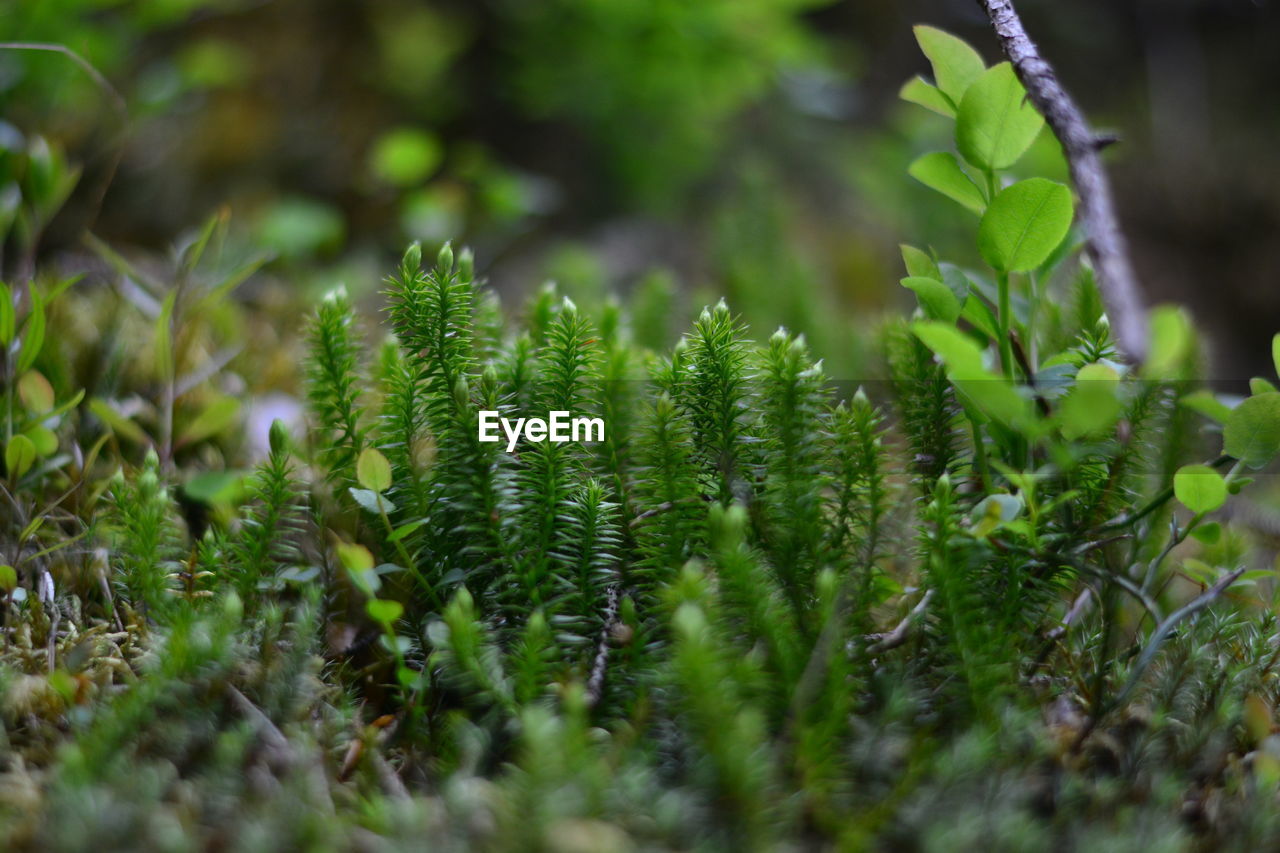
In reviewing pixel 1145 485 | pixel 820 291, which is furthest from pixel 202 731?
pixel 820 291

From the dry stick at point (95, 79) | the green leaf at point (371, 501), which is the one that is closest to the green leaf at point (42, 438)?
the green leaf at point (371, 501)

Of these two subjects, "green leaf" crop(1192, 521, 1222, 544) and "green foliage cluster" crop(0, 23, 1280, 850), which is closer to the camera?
"green foliage cluster" crop(0, 23, 1280, 850)

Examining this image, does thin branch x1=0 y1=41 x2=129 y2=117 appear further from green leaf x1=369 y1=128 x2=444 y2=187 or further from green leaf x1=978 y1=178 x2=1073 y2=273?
green leaf x1=978 y1=178 x2=1073 y2=273

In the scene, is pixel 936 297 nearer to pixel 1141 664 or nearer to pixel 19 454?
pixel 1141 664

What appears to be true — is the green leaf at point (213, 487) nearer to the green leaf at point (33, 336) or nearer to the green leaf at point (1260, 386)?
the green leaf at point (33, 336)

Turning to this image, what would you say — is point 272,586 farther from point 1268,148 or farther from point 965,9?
point 1268,148

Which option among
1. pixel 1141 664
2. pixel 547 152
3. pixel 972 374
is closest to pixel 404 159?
pixel 547 152

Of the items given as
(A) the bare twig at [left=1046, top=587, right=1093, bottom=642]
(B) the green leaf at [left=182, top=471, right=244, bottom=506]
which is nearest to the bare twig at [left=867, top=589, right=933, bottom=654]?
(A) the bare twig at [left=1046, top=587, right=1093, bottom=642]
